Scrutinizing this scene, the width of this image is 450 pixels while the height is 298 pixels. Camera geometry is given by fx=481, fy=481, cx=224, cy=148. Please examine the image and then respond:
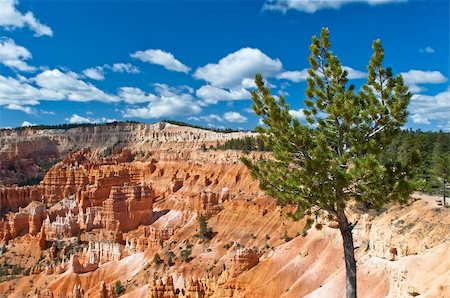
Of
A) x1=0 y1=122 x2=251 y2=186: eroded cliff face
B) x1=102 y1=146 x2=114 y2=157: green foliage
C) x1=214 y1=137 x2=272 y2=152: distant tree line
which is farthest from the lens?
x1=102 y1=146 x2=114 y2=157: green foliage

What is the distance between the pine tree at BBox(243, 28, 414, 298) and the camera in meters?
14.0

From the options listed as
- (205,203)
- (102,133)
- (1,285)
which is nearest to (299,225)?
(205,203)

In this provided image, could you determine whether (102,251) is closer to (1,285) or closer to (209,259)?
(1,285)

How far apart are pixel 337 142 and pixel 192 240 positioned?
171 feet

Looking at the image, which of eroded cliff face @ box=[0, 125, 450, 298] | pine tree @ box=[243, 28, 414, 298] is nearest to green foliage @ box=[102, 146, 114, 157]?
eroded cliff face @ box=[0, 125, 450, 298]

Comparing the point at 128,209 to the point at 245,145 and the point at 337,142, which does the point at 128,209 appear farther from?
the point at 337,142

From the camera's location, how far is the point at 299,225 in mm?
55125

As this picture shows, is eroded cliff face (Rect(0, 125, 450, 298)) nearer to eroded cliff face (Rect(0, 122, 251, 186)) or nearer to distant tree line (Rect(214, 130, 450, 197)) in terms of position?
distant tree line (Rect(214, 130, 450, 197))

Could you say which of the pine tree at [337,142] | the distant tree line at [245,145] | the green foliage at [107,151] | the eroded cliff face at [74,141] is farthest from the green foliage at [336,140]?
the green foliage at [107,151]

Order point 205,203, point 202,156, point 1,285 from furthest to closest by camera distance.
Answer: point 202,156, point 205,203, point 1,285

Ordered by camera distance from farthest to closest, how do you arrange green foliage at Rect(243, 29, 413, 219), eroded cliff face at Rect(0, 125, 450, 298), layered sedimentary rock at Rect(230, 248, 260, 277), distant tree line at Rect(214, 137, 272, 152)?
1. distant tree line at Rect(214, 137, 272, 152)
2. layered sedimentary rock at Rect(230, 248, 260, 277)
3. eroded cliff face at Rect(0, 125, 450, 298)
4. green foliage at Rect(243, 29, 413, 219)

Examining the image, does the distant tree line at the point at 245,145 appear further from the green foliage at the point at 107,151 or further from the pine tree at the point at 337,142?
the pine tree at the point at 337,142

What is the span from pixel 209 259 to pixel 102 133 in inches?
4965

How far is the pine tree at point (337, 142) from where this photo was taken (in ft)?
45.8
